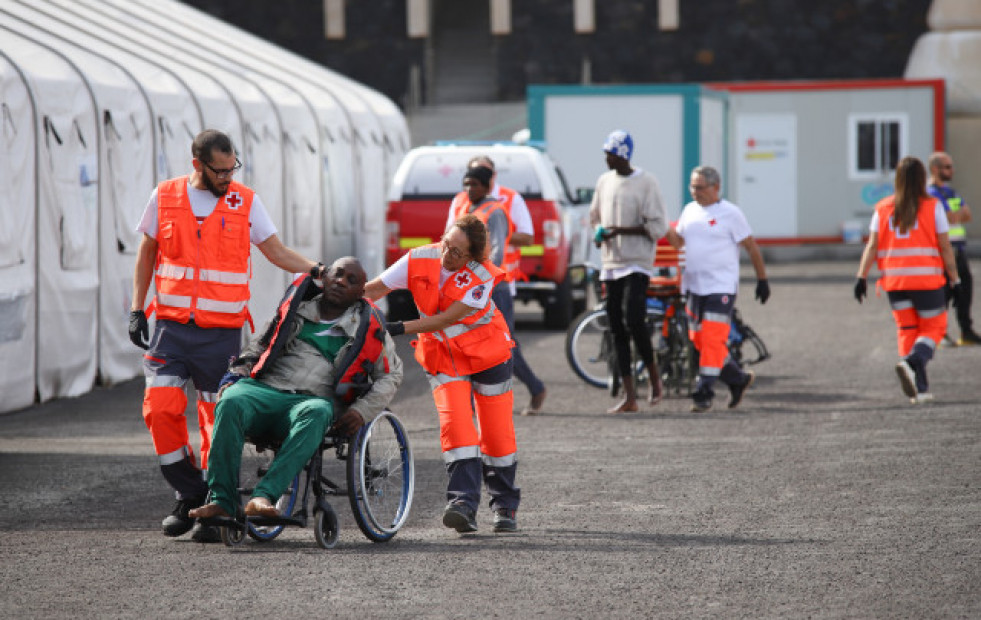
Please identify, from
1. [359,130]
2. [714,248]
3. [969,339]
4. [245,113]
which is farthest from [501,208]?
[359,130]

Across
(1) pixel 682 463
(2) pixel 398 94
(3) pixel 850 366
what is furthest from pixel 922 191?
(2) pixel 398 94

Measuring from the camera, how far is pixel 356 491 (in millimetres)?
7059

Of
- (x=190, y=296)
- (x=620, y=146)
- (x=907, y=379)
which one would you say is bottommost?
(x=907, y=379)

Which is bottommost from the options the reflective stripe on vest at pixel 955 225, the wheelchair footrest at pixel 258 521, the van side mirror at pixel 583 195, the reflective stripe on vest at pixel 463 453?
the wheelchair footrest at pixel 258 521

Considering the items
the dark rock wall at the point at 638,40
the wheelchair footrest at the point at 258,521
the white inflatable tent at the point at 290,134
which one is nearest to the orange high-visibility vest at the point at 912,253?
the wheelchair footrest at the point at 258,521

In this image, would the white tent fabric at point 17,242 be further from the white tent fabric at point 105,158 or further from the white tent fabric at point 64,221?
the white tent fabric at point 64,221

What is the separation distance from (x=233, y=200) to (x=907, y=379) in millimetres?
5636

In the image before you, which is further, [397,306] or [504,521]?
[397,306]

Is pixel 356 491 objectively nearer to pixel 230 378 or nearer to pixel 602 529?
pixel 230 378

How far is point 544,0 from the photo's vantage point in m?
42.1

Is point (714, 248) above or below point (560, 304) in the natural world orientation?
above

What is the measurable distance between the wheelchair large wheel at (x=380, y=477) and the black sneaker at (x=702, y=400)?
4522mm

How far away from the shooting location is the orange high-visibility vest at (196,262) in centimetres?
761

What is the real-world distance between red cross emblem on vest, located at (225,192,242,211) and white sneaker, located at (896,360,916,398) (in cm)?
559
